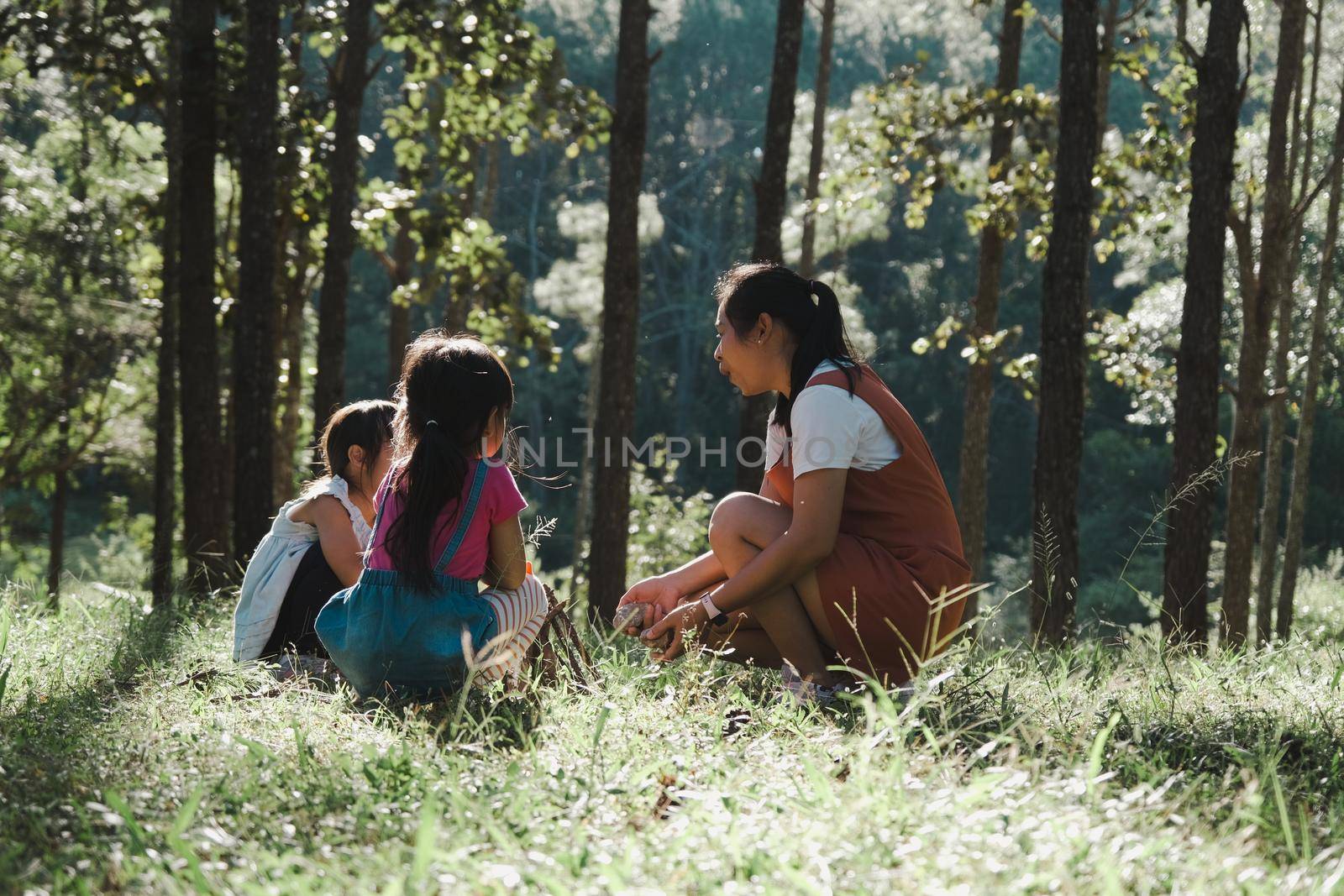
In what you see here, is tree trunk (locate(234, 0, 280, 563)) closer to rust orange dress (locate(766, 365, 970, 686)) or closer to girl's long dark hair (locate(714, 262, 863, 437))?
girl's long dark hair (locate(714, 262, 863, 437))

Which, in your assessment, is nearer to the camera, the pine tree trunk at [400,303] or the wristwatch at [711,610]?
the wristwatch at [711,610]

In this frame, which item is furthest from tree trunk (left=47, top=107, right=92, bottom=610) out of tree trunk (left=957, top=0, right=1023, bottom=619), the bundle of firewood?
the bundle of firewood

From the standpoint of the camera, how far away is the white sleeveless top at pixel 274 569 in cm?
457

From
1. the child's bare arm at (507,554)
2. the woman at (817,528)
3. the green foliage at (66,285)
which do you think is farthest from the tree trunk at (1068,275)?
the green foliage at (66,285)

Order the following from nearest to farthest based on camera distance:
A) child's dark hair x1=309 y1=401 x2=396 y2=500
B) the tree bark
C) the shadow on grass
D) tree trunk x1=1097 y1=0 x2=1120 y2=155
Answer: the shadow on grass
child's dark hair x1=309 y1=401 x2=396 y2=500
tree trunk x1=1097 y1=0 x2=1120 y2=155
the tree bark

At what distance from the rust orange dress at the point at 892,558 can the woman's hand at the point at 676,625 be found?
0.40 meters

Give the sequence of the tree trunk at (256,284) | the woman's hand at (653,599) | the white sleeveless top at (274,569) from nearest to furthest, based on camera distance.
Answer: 1. the woman's hand at (653,599)
2. the white sleeveless top at (274,569)
3. the tree trunk at (256,284)

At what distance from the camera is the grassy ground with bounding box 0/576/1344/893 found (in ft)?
7.39

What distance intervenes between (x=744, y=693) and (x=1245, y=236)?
7.65 metres

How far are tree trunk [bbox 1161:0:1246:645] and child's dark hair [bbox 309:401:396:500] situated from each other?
4904mm

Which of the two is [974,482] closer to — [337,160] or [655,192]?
[337,160]

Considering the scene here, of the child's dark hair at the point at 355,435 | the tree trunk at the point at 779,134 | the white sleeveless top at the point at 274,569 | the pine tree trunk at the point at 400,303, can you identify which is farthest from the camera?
the pine tree trunk at the point at 400,303

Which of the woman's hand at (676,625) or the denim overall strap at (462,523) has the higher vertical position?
the denim overall strap at (462,523)

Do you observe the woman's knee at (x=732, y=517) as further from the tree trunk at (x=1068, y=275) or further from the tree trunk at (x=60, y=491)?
the tree trunk at (x=60, y=491)
